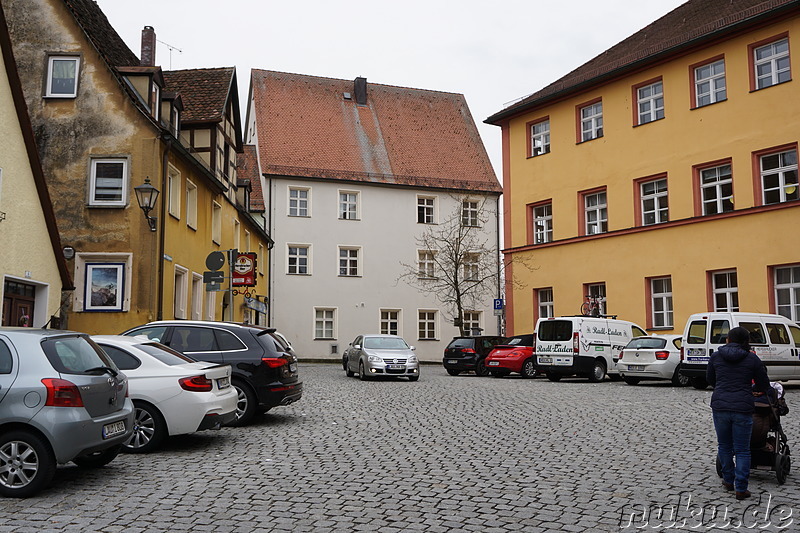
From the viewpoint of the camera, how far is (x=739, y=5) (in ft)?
88.5

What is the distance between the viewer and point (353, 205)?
156ft

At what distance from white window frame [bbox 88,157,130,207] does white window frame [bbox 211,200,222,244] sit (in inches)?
261

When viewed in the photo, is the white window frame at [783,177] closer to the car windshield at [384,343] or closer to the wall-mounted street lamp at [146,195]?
the car windshield at [384,343]

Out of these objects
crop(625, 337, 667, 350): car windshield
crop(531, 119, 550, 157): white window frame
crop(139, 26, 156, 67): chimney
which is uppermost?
crop(139, 26, 156, 67): chimney

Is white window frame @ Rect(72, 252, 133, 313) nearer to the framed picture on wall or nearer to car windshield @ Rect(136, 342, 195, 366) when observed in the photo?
the framed picture on wall

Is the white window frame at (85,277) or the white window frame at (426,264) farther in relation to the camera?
the white window frame at (426,264)

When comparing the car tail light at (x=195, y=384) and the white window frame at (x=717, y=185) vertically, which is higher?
the white window frame at (x=717, y=185)

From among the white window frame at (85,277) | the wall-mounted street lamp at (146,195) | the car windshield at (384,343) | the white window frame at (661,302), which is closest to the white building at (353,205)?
the white window frame at (661,302)

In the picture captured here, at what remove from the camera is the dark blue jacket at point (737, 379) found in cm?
757

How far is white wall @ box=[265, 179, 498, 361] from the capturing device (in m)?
45.1

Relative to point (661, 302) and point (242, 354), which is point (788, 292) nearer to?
point (661, 302)

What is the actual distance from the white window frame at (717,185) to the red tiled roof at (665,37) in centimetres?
424

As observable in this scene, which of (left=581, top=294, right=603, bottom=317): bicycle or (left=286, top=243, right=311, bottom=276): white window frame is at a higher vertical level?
(left=286, top=243, right=311, bottom=276): white window frame

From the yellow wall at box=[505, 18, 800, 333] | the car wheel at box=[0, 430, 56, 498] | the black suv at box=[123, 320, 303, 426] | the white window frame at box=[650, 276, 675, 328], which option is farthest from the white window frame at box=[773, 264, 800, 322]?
the car wheel at box=[0, 430, 56, 498]
